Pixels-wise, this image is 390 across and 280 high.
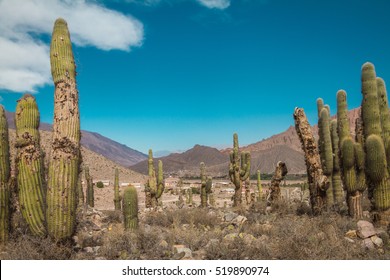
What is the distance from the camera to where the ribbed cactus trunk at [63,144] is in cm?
655

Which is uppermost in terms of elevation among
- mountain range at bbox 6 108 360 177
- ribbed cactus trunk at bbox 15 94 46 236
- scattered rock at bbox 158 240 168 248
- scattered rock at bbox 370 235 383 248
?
mountain range at bbox 6 108 360 177

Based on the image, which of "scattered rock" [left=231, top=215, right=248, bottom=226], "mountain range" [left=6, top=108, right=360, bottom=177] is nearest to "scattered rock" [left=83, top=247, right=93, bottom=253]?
"scattered rock" [left=231, top=215, right=248, bottom=226]

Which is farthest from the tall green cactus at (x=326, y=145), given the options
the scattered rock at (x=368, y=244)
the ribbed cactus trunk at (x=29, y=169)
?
the ribbed cactus trunk at (x=29, y=169)

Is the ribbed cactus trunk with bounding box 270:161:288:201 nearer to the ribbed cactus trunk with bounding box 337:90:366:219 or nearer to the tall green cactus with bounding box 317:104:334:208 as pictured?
the tall green cactus with bounding box 317:104:334:208

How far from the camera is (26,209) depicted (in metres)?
6.89

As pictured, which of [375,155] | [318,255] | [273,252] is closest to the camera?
[318,255]

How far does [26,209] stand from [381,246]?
25.4 ft

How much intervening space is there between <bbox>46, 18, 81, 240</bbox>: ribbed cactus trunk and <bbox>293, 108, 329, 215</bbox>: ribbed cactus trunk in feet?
25.6

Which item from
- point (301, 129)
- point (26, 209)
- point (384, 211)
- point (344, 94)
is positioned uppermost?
point (344, 94)

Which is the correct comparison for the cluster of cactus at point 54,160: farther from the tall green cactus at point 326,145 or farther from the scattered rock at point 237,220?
the tall green cactus at point 326,145

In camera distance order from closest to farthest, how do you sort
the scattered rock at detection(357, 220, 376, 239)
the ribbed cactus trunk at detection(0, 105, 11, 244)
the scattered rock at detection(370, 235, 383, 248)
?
the ribbed cactus trunk at detection(0, 105, 11, 244), the scattered rock at detection(370, 235, 383, 248), the scattered rock at detection(357, 220, 376, 239)

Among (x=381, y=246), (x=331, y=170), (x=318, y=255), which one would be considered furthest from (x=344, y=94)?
(x=318, y=255)

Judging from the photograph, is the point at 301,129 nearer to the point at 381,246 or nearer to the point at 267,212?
the point at 267,212

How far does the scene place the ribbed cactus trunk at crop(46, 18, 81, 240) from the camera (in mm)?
6547
